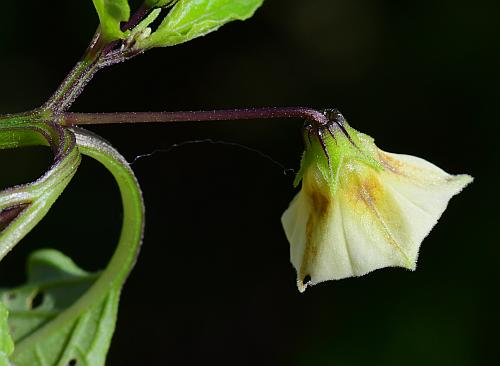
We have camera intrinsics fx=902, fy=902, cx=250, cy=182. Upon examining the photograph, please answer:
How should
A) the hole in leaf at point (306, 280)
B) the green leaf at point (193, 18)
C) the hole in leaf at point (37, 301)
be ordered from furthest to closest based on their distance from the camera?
the hole in leaf at point (37, 301)
the hole in leaf at point (306, 280)
the green leaf at point (193, 18)

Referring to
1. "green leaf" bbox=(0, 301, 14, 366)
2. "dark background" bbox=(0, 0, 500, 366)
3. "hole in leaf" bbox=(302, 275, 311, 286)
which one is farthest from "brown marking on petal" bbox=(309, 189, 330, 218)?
"dark background" bbox=(0, 0, 500, 366)

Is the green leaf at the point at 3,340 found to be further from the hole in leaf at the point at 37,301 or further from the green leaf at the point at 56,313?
the hole in leaf at the point at 37,301

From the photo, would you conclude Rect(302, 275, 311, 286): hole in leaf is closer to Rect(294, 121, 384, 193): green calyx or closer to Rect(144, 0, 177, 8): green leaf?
Rect(294, 121, 384, 193): green calyx

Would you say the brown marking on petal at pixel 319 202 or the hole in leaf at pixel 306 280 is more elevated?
the brown marking on petal at pixel 319 202

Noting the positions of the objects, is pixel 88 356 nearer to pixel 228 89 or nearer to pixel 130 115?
pixel 130 115

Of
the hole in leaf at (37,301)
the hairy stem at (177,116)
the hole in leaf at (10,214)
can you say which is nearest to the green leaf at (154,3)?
the hairy stem at (177,116)

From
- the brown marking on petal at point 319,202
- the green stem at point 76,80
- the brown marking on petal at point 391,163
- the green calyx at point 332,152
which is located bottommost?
the brown marking on petal at point 319,202

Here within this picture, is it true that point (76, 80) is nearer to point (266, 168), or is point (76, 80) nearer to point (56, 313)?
point (56, 313)
